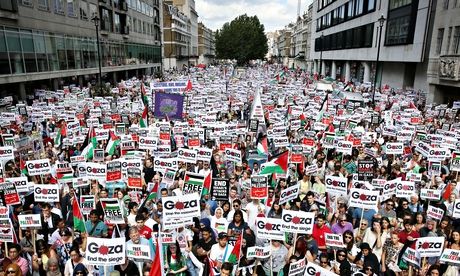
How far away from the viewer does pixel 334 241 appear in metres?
6.99

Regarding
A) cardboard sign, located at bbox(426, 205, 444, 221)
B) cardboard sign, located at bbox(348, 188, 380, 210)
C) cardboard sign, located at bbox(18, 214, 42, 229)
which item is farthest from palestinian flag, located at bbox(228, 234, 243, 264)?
cardboard sign, located at bbox(426, 205, 444, 221)

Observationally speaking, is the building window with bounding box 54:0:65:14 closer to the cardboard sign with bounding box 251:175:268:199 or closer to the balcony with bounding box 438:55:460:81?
the balcony with bounding box 438:55:460:81

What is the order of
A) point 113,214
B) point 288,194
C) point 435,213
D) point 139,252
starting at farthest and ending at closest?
point 288,194, point 435,213, point 113,214, point 139,252

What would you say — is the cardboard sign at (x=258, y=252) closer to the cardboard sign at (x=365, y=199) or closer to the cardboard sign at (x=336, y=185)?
the cardboard sign at (x=365, y=199)

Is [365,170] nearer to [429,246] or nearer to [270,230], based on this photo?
[429,246]

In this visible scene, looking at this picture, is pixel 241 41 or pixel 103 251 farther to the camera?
pixel 241 41

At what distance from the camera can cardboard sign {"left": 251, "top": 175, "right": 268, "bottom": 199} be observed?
8743mm

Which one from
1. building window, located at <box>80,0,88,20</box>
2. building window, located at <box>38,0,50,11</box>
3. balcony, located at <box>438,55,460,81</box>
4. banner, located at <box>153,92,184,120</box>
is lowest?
banner, located at <box>153,92,184,120</box>

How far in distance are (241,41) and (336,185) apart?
335 feet

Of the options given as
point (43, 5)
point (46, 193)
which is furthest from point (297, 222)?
point (43, 5)

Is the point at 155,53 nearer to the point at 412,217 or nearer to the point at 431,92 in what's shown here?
the point at 431,92

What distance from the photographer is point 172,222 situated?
23.1 ft

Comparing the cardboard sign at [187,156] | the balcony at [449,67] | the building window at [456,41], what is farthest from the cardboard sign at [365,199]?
the building window at [456,41]

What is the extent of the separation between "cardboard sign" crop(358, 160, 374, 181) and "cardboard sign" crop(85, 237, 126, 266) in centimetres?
752
